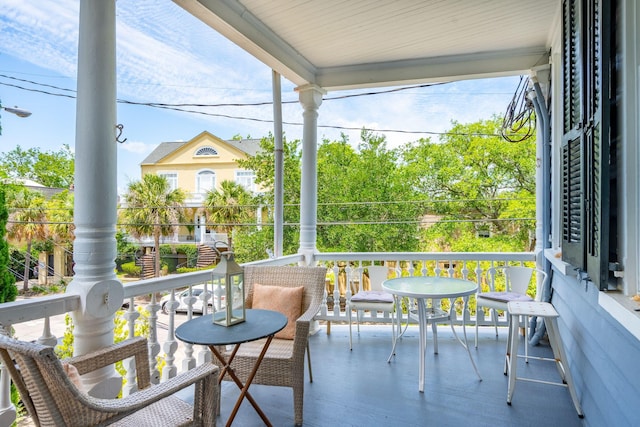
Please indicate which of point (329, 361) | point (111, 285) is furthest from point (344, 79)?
point (111, 285)

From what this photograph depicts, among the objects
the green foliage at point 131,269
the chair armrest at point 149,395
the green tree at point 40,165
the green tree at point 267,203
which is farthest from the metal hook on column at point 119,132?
the green foliage at point 131,269

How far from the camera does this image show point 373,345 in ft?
12.4

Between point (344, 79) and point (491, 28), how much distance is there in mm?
1567

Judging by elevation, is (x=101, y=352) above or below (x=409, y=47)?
below

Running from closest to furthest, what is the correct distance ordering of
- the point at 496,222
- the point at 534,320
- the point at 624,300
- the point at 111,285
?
the point at 624,300 → the point at 111,285 → the point at 534,320 → the point at 496,222

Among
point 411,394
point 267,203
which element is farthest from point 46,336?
point 267,203

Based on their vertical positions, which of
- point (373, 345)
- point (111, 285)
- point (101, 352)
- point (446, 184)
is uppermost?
point (446, 184)

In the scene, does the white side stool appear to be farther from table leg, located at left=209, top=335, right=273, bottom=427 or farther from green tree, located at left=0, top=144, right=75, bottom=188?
green tree, located at left=0, top=144, right=75, bottom=188

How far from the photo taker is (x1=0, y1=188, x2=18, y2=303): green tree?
3504 millimetres

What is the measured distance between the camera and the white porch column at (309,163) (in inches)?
170

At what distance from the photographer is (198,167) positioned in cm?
1275

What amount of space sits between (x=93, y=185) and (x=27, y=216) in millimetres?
9508

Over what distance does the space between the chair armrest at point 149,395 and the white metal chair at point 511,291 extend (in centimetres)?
278

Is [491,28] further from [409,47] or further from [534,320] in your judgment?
[534,320]
